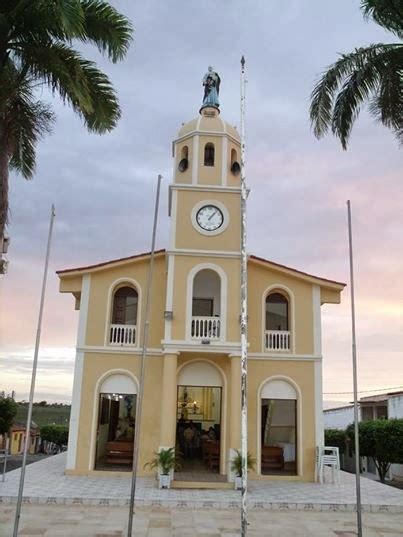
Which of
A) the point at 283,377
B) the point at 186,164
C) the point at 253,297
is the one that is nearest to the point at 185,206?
the point at 186,164

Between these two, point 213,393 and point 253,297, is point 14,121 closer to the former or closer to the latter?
point 253,297

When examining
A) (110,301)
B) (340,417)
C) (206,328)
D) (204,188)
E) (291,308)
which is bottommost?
(340,417)

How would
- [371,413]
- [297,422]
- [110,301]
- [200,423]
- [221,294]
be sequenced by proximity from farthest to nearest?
[371,413], [200,423], [110,301], [297,422], [221,294]

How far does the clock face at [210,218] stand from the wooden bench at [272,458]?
8057 millimetres

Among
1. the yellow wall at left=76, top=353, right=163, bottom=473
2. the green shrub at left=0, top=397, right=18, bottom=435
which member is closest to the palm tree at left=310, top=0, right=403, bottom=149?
the yellow wall at left=76, top=353, right=163, bottom=473

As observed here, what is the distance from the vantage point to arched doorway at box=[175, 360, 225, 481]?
18656 millimetres

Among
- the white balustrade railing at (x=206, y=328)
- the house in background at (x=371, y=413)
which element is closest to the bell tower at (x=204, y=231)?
the white balustrade railing at (x=206, y=328)

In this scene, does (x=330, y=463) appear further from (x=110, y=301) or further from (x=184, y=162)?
(x=184, y=162)

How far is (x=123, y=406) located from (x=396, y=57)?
15309 millimetres

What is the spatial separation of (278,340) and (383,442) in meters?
7.21

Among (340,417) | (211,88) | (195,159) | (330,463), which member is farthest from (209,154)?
(340,417)

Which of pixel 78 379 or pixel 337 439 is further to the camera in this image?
pixel 337 439

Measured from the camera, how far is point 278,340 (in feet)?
66.1

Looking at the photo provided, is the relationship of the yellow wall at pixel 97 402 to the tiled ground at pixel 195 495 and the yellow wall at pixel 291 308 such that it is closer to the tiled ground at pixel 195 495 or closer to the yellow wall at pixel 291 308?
the tiled ground at pixel 195 495
